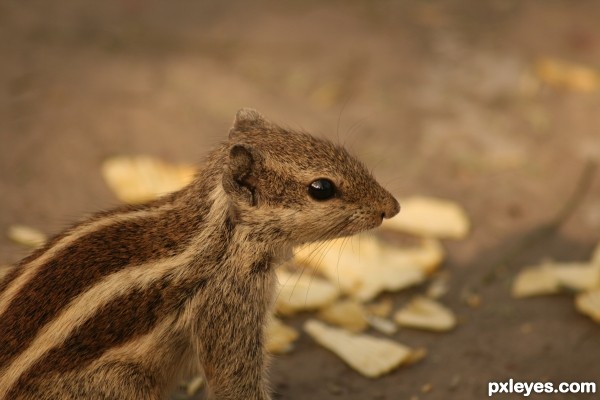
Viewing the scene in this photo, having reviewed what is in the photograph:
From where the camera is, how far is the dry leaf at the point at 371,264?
5.44m

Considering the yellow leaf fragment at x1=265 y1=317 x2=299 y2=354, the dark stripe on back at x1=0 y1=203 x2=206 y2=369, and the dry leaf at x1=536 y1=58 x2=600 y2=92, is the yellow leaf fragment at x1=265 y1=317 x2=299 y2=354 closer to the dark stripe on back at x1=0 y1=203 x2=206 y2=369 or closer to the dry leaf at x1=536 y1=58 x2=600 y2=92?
the dark stripe on back at x1=0 y1=203 x2=206 y2=369

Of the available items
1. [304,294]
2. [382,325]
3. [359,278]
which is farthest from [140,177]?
[382,325]

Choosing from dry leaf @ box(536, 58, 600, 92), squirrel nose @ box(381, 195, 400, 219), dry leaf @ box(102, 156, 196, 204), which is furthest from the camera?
dry leaf @ box(536, 58, 600, 92)

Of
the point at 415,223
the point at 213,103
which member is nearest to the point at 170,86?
the point at 213,103

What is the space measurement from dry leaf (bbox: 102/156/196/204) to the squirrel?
184 cm

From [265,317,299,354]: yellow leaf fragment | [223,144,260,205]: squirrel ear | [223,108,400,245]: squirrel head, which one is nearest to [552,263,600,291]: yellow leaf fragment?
[265,317,299,354]: yellow leaf fragment

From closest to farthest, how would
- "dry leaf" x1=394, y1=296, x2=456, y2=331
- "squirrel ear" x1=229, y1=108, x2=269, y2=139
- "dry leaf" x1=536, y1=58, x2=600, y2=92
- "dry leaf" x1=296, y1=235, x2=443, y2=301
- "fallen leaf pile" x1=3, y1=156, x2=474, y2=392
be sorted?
1. "squirrel ear" x1=229, y1=108, x2=269, y2=139
2. "fallen leaf pile" x1=3, y1=156, x2=474, y2=392
3. "dry leaf" x1=394, y1=296, x2=456, y2=331
4. "dry leaf" x1=296, y1=235, x2=443, y2=301
5. "dry leaf" x1=536, y1=58, x2=600, y2=92

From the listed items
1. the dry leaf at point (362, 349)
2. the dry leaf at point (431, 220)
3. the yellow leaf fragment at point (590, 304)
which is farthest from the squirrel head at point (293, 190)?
the dry leaf at point (431, 220)

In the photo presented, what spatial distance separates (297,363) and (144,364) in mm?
1282

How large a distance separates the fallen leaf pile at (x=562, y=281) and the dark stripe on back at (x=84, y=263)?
92.7 inches

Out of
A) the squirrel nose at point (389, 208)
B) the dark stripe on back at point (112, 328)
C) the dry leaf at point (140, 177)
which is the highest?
the dry leaf at point (140, 177)

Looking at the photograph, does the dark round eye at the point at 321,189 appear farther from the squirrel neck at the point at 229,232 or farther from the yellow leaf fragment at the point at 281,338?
the yellow leaf fragment at the point at 281,338

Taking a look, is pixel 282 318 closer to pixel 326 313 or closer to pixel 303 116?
pixel 326 313

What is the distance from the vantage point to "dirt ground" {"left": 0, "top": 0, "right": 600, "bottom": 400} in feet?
16.2
